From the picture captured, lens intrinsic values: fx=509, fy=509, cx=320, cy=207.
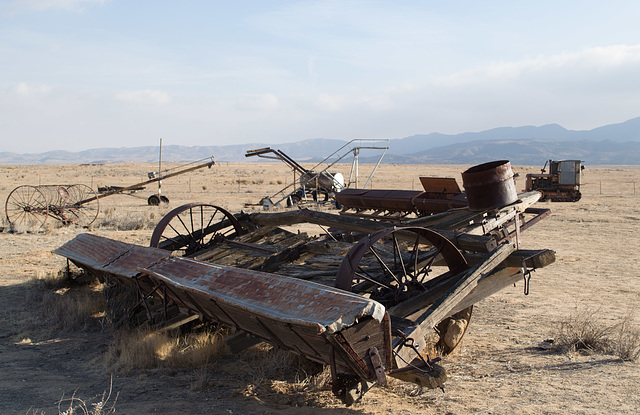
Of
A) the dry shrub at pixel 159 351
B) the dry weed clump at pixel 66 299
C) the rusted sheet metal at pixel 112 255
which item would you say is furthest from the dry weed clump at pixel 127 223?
the dry shrub at pixel 159 351

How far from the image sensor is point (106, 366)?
18.6ft

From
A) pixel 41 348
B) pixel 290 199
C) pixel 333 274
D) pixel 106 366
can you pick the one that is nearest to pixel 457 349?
pixel 333 274

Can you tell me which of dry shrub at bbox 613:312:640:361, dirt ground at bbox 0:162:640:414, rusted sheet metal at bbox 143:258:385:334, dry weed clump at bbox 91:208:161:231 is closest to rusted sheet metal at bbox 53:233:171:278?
rusted sheet metal at bbox 143:258:385:334

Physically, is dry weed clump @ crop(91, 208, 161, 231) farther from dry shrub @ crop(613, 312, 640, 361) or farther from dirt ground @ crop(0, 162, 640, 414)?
dry shrub @ crop(613, 312, 640, 361)

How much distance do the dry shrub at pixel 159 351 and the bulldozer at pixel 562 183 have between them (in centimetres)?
2581

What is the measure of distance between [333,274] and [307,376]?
1213 millimetres

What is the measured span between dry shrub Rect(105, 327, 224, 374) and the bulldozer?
25.8m

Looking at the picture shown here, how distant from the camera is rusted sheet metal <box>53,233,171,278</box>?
615 centimetres

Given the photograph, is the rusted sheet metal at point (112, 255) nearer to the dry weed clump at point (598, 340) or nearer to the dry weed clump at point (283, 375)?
the dry weed clump at point (283, 375)

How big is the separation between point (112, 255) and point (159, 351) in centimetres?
180

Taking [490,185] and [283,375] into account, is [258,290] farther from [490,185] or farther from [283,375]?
[490,185]

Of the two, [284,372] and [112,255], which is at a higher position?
[112,255]

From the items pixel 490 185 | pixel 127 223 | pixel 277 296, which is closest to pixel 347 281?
pixel 277 296

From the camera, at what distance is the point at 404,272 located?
5.08m
